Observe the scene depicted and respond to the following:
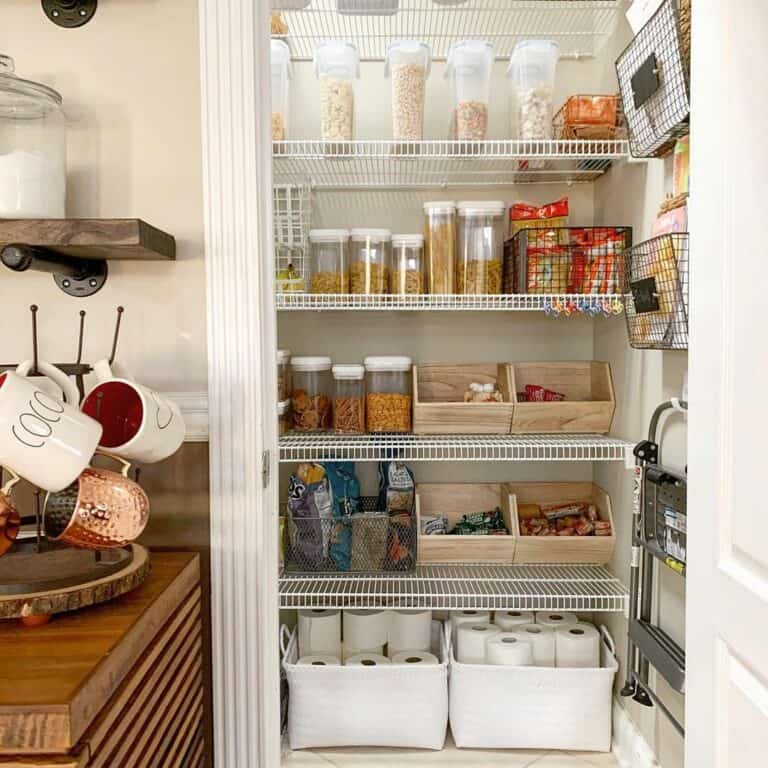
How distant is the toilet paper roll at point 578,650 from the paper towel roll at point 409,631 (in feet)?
1.38

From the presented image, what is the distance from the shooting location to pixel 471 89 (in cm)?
220

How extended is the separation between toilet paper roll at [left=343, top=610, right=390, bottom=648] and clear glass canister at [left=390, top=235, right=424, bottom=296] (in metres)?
1.05

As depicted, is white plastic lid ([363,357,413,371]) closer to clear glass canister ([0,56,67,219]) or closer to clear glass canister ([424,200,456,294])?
clear glass canister ([424,200,456,294])

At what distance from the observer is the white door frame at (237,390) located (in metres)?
1.23

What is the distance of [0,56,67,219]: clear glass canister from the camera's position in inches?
42.8

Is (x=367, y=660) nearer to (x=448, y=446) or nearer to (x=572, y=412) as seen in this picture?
(x=448, y=446)

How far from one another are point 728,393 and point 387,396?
4.24ft

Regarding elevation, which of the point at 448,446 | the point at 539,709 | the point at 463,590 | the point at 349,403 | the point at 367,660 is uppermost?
the point at 349,403

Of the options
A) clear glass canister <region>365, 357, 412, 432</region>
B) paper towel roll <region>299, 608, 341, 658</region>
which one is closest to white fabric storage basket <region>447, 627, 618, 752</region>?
paper towel roll <region>299, 608, 341, 658</region>

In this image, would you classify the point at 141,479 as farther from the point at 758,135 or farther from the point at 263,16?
the point at 758,135

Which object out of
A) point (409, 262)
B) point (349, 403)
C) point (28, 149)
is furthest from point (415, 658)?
point (28, 149)

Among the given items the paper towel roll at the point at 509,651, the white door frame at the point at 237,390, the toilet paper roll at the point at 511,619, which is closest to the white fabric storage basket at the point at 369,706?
the paper towel roll at the point at 509,651

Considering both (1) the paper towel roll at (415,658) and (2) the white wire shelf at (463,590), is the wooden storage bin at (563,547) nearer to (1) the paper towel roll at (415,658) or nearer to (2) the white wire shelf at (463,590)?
(2) the white wire shelf at (463,590)

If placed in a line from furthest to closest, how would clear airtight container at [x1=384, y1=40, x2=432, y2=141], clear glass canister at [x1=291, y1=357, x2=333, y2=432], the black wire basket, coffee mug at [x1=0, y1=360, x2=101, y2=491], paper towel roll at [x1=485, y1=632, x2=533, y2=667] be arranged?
clear glass canister at [x1=291, y1=357, x2=333, y2=432] < paper towel roll at [x1=485, y1=632, x2=533, y2=667] < clear airtight container at [x1=384, y1=40, x2=432, y2=141] < the black wire basket < coffee mug at [x1=0, y1=360, x2=101, y2=491]
